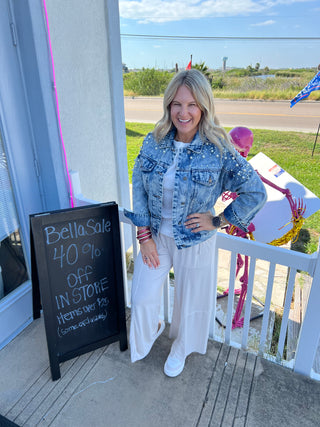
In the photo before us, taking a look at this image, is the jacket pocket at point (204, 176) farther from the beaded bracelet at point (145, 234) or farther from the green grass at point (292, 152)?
the green grass at point (292, 152)

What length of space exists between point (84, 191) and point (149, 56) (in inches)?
778

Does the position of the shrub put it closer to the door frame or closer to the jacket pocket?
the door frame

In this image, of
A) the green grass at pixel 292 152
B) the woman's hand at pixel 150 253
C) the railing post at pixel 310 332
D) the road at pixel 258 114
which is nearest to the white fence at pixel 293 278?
the railing post at pixel 310 332

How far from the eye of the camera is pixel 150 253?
1.59 m

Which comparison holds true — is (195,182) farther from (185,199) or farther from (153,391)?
(153,391)

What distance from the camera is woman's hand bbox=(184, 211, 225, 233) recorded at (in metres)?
1.46

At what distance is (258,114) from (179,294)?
13.4 metres

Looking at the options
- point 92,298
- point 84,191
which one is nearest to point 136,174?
point 92,298

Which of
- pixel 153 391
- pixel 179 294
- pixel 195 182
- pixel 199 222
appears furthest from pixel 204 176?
pixel 153 391

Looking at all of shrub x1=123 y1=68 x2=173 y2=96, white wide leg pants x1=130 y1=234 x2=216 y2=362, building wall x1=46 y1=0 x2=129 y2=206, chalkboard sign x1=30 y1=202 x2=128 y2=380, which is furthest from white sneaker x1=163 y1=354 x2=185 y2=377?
shrub x1=123 y1=68 x2=173 y2=96

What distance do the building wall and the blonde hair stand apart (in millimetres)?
1235

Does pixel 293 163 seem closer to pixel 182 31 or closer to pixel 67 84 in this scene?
pixel 67 84

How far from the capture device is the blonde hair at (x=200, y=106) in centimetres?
130

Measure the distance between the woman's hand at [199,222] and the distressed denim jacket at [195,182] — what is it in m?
0.03
